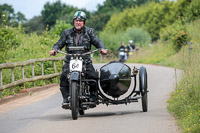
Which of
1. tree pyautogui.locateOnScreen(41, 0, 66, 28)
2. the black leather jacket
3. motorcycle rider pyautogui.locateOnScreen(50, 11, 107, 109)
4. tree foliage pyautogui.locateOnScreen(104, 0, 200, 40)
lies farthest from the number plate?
tree pyautogui.locateOnScreen(41, 0, 66, 28)

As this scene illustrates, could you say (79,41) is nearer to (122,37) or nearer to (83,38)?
(83,38)

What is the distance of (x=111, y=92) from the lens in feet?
33.5

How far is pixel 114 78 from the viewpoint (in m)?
10.1

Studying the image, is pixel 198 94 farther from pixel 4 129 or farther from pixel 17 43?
pixel 17 43

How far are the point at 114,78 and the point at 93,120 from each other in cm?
95

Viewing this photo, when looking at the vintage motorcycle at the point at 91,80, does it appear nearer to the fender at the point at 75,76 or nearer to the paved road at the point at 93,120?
the fender at the point at 75,76

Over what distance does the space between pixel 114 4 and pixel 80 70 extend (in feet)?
357

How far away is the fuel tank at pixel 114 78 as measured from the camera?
10.1 meters

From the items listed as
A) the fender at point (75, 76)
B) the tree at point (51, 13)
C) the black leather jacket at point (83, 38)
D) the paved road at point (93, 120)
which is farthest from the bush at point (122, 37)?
the tree at point (51, 13)

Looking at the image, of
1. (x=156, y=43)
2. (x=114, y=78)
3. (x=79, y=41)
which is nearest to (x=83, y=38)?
(x=79, y=41)

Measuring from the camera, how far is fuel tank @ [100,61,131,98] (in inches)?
399

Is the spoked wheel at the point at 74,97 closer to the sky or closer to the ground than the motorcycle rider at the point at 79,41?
closer to the ground

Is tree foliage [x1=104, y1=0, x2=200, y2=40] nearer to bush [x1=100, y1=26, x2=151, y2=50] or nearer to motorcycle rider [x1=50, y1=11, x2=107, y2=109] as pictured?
bush [x1=100, y1=26, x2=151, y2=50]

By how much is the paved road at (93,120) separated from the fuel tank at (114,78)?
1.74 feet
